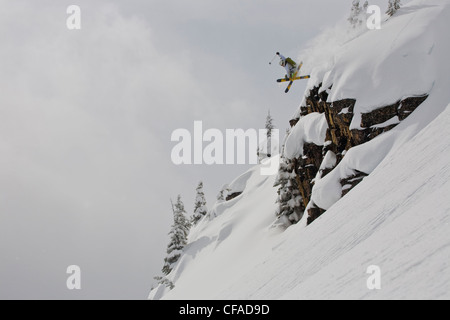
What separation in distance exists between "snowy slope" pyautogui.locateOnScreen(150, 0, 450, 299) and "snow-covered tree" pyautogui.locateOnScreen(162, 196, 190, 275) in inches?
417

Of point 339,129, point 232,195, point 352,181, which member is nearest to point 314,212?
→ point 352,181

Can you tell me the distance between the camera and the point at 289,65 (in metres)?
29.4

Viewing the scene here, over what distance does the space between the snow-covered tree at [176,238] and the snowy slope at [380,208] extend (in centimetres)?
A: 1058

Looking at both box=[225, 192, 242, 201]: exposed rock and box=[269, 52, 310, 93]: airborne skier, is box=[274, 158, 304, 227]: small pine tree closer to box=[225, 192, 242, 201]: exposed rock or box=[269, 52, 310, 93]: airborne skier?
box=[269, 52, 310, 93]: airborne skier

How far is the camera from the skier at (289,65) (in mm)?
28847

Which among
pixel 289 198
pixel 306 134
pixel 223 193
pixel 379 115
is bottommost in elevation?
pixel 289 198

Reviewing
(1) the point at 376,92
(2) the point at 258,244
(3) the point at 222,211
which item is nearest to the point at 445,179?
(1) the point at 376,92

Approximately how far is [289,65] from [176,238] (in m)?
26.1

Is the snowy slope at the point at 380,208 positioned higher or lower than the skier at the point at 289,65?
lower

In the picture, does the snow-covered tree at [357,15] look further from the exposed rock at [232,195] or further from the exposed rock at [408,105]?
the exposed rock at [232,195]

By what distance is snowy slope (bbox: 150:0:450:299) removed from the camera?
6.70 metres

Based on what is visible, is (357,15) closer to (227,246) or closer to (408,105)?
(408,105)

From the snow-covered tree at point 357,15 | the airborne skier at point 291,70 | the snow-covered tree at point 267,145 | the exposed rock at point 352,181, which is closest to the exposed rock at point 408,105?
the exposed rock at point 352,181

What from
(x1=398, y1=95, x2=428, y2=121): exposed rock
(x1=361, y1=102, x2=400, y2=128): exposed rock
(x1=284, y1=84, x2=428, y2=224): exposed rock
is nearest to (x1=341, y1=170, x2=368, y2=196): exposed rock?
(x1=284, y1=84, x2=428, y2=224): exposed rock
